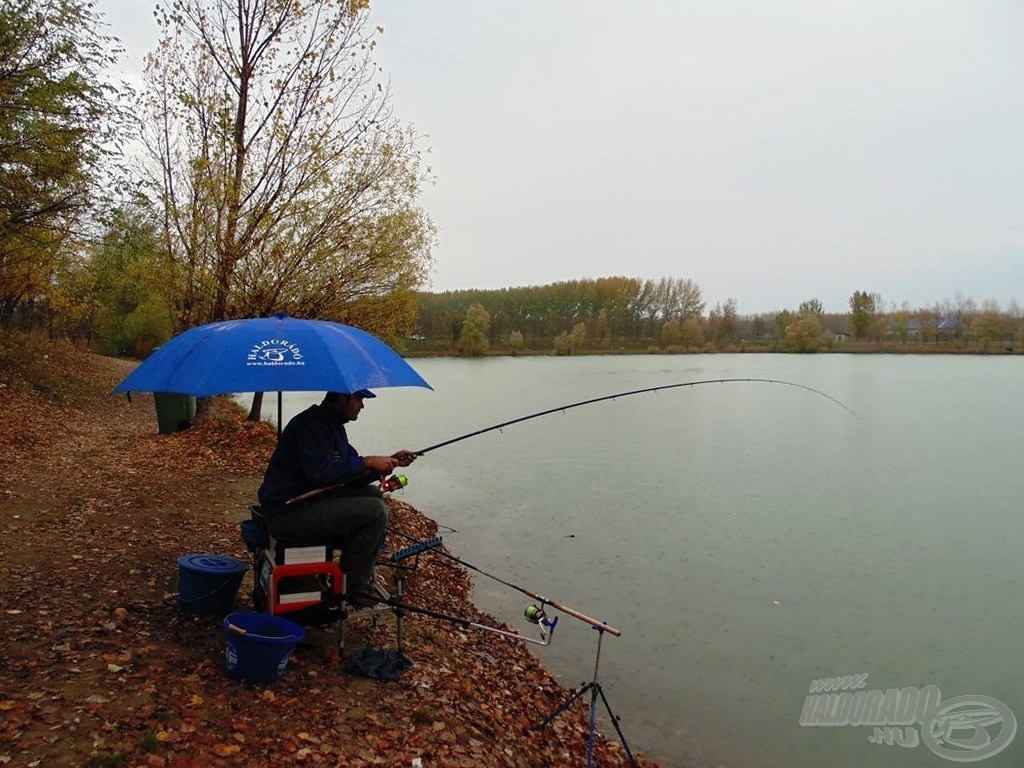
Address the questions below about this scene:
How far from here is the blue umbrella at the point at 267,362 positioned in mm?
3678

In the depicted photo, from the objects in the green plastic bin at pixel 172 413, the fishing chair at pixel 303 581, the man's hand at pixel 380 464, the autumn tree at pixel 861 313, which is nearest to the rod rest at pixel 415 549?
the fishing chair at pixel 303 581

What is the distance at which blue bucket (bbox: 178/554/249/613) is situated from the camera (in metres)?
4.32

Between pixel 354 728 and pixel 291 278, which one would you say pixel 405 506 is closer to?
pixel 291 278

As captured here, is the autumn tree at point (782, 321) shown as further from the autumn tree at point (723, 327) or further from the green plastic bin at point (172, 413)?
the green plastic bin at point (172, 413)

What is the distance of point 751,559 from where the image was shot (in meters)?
9.63

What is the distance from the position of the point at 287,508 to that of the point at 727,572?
6921 mm

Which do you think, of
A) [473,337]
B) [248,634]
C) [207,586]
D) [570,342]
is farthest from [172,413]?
[570,342]

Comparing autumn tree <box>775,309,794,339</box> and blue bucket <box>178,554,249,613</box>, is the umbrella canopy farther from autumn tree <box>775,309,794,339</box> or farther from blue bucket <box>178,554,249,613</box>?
autumn tree <box>775,309,794,339</box>

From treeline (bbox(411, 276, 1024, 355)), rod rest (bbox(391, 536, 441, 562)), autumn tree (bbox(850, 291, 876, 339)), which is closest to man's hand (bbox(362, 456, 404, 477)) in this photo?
rod rest (bbox(391, 536, 441, 562))

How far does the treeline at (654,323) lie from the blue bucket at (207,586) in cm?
8190

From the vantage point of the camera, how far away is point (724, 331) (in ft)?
332

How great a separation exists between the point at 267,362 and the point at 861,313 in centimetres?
11619

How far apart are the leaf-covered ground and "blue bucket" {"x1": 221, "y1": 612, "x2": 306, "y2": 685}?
0.07 m

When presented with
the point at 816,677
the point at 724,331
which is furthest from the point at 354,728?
the point at 724,331
